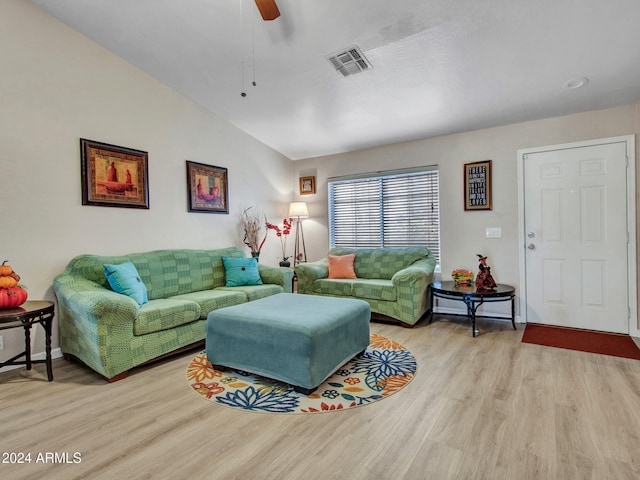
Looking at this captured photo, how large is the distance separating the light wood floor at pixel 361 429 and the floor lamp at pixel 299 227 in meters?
3.09

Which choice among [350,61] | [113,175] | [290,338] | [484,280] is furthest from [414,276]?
[113,175]

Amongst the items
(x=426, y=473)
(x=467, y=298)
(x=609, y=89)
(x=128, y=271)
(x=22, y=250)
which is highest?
(x=609, y=89)

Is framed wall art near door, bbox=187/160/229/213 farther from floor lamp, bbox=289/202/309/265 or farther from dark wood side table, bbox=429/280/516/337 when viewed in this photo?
dark wood side table, bbox=429/280/516/337

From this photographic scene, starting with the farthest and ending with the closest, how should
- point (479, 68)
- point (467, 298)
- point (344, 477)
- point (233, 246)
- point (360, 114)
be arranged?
point (233, 246) < point (360, 114) < point (467, 298) < point (479, 68) < point (344, 477)

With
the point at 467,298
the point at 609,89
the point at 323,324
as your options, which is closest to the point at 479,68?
the point at 609,89

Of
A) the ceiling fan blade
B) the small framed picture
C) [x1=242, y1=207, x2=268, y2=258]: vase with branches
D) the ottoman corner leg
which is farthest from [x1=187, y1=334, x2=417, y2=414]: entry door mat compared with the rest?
the small framed picture

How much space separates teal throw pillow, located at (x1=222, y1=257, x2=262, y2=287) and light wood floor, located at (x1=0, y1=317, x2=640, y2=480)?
144cm

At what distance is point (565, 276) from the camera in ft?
11.8

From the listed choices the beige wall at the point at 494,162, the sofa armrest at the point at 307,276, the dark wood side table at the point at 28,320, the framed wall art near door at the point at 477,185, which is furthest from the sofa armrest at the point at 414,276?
the dark wood side table at the point at 28,320

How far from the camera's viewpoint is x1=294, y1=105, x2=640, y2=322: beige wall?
3465 millimetres

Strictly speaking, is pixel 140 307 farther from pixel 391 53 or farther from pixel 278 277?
pixel 391 53

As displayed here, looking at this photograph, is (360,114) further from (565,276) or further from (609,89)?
(565,276)

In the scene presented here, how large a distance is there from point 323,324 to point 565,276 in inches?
116

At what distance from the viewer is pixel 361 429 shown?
183cm
